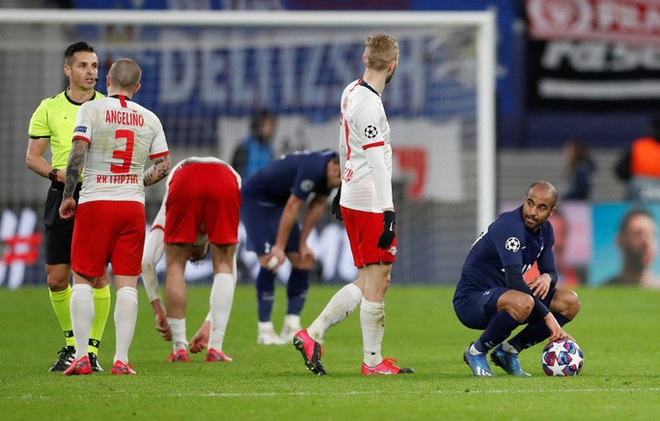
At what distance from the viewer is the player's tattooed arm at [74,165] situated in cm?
860

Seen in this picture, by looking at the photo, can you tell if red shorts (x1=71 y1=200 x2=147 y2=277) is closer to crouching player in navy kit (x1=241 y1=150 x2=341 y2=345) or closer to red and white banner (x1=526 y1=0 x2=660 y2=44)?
crouching player in navy kit (x1=241 y1=150 x2=341 y2=345)

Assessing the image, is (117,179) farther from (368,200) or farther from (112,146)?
(368,200)

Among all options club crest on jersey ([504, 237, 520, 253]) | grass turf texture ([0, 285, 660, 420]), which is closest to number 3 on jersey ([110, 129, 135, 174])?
grass turf texture ([0, 285, 660, 420])

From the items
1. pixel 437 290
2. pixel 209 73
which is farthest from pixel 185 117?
pixel 437 290

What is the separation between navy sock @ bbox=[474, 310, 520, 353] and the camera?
336 inches

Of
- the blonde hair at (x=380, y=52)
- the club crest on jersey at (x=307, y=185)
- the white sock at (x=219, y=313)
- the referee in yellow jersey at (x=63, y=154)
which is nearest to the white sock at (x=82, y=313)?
the referee in yellow jersey at (x=63, y=154)

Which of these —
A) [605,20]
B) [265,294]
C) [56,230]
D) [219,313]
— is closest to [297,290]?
[265,294]

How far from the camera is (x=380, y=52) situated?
28.6 feet

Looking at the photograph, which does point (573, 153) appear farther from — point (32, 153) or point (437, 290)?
point (32, 153)

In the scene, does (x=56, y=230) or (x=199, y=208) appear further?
(x=199, y=208)

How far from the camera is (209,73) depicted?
20.7 meters

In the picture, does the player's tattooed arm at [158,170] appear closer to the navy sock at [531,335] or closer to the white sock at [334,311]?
the white sock at [334,311]

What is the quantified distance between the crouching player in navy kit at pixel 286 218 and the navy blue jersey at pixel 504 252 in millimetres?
2712

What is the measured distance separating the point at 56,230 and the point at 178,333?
1246mm
